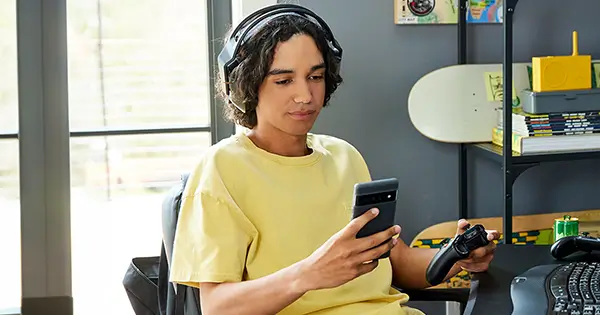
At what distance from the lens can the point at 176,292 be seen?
157 cm

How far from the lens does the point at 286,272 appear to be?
141 centimetres

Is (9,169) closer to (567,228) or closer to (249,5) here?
(249,5)

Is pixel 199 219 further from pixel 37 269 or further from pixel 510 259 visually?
pixel 37 269

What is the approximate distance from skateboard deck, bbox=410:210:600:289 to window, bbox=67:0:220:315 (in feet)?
2.43

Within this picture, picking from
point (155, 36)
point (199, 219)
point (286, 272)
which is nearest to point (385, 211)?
point (286, 272)

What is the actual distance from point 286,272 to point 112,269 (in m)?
1.25

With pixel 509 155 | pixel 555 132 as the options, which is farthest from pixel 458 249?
pixel 555 132

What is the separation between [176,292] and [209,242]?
15 cm

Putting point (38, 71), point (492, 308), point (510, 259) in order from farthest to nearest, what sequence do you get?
point (38, 71) → point (510, 259) → point (492, 308)

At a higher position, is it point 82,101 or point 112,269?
point 82,101

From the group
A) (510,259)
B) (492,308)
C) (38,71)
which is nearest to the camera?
(492,308)

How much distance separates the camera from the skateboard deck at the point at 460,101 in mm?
2414

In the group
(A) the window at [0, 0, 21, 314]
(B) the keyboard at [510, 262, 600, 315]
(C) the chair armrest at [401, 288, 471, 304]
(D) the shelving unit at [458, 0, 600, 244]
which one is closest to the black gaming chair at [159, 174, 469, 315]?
(C) the chair armrest at [401, 288, 471, 304]

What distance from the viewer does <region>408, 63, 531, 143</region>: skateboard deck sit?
2.41m
